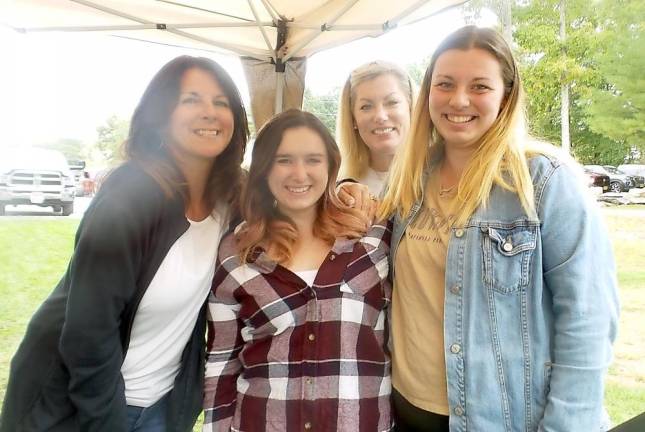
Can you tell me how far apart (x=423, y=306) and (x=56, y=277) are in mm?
4656

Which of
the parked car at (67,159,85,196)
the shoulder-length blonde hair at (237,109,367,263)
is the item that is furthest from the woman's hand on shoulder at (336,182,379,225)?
the parked car at (67,159,85,196)

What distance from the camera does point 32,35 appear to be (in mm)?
2674

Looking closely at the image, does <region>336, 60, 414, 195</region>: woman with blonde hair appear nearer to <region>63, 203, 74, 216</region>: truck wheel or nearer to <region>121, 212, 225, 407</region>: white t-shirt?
<region>121, 212, 225, 407</region>: white t-shirt

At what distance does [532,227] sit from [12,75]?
4.09m

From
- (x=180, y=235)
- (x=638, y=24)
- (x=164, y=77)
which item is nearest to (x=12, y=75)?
(x=164, y=77)

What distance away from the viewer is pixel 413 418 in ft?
3.92

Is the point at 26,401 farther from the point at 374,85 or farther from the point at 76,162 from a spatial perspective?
the point at 76,162

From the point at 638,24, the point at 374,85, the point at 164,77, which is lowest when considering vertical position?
the point at 164,77

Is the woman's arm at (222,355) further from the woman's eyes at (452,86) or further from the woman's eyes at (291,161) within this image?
the woman's eyes at (452,86)

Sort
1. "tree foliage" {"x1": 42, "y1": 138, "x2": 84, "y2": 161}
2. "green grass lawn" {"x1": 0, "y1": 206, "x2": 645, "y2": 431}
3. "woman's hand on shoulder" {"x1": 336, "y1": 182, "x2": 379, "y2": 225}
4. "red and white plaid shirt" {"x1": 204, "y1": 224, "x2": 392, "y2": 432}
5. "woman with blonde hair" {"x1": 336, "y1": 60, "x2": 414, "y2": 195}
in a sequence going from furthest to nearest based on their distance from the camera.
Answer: "tree foliage" {"x1": 42, "y1": 138, "x2": 84, "y2": 161} → "green grass lawn" {"x1": 0, "y1": 206, "x2": 645, "y2": 431} → "woman with blonde hair" {"x1": 336, "y1": 60, "x2": 414, "y2": 195} → "woman's hand on shoulder" {"x1": 336, "y1": 182, "x2": 379, "y2": 225} → "red and white plaid shirt" {"x1": 204, "y1": 224, "x2": 392, "y2": 432}

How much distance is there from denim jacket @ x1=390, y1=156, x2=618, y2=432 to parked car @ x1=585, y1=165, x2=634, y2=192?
9.64 ft

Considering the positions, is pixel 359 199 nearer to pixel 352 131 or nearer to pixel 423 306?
pixel 423 306

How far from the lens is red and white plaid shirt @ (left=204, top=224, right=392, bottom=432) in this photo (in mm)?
1225

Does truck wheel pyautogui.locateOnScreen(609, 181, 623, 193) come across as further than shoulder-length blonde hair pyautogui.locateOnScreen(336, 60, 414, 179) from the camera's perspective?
Yes
